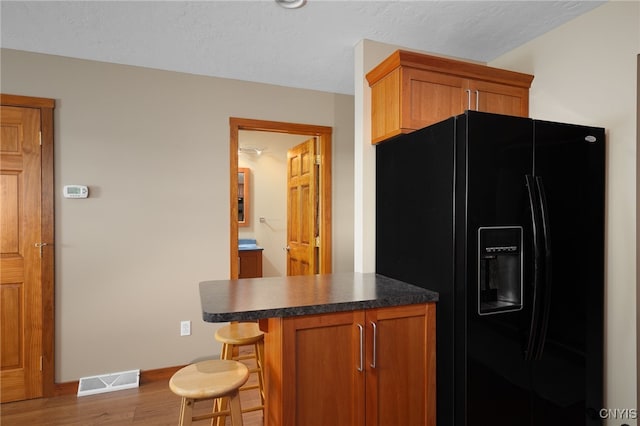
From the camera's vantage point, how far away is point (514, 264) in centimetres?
181

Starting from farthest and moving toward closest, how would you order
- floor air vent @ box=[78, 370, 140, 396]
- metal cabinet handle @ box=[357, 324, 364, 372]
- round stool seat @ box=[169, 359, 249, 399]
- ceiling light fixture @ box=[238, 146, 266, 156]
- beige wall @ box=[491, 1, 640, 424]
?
ceiling light fixture @ box=[238, 146, 266, 156], floor air vent @ box=[78, 370, 140, 396], beige wall @ box=[491, 1, 640, 424], metal cabinet handle @ box=[357, 324, 364, 372], round stool seat @ box=[169, 359, 249, 399]

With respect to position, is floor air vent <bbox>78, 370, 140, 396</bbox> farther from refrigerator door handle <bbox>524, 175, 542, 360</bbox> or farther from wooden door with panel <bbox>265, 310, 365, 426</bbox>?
refrigerator door handle <bbox>524, 175, 542, 360</bbox>

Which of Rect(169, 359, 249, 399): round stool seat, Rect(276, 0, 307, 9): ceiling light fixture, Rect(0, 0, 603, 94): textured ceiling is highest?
Rect(0, 0, 603, 94): textured ceiling

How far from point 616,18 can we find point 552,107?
1.77ft

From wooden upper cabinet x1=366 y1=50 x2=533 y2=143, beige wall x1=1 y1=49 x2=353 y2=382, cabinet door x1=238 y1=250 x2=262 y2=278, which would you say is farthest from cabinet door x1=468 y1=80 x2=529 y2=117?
cabinet door x1=238 y1=250 x2=262 y2=278

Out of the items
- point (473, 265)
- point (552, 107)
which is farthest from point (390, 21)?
point (473, 265)

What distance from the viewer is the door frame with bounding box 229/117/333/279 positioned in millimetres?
3236

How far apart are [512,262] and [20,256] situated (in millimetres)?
3340

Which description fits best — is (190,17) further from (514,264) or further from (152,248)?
(514,264)

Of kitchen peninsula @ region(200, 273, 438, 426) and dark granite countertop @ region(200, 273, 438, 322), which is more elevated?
dark granite countertop @ region(200, 273, 438, 322)

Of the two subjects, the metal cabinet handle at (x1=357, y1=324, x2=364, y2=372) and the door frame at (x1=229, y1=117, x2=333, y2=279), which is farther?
the door frame at (x1=229, y1=117, x2=333, y2=279)

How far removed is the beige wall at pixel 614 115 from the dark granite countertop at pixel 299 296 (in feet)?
3.64

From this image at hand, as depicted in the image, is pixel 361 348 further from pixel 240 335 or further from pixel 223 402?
pixel 223 402

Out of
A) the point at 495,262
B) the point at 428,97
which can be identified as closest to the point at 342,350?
the point at 495,262
